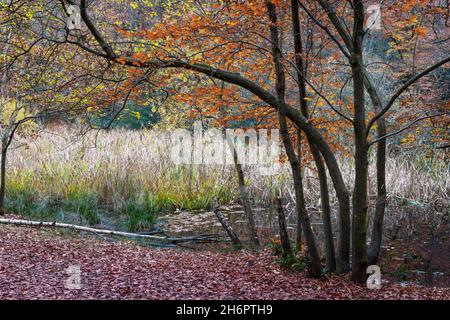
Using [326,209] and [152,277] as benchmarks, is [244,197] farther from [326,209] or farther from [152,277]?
[152,277]

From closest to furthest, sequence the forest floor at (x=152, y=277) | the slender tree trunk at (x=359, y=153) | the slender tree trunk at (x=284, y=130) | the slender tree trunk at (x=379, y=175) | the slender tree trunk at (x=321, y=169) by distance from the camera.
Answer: the forest floor at (x=152, y=277) < the slender tree trunk at (x=359, y=153) < the slender tree trunk at (x=284, y=130) < the slender tree trunk at (x=321, y=169) < the slender tree trunk at (x=379, y=175)

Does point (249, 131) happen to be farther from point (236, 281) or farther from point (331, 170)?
point (236, 281)

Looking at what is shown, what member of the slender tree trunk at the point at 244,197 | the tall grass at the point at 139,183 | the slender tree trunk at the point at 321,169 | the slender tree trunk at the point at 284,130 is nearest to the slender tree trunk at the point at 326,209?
the slender tree trunk at the point at 321,169

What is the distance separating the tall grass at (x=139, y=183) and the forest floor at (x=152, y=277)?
117 inches

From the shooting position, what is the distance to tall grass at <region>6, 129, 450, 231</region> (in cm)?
1007

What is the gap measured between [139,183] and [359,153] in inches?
252

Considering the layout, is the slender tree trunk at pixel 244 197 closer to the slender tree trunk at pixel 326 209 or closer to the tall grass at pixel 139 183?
the slender tree trunk at pixel 326 209

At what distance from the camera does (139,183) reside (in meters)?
10.6

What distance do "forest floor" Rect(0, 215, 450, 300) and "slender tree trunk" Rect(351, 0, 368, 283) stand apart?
0.28m

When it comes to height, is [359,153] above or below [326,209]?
above

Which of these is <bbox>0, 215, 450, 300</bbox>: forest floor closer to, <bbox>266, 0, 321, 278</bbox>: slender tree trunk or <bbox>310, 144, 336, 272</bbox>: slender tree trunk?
<bbox>266, 0, 321, 278</bbox>: slender tree trunk

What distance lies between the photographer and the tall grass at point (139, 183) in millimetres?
Result: 10070

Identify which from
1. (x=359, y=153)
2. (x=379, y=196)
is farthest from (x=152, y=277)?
(x=379, y=196)


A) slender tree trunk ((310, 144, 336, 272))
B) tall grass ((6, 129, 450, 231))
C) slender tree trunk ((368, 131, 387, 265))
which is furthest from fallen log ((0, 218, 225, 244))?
slender tree trunk ((368, 131, 387, 265))
